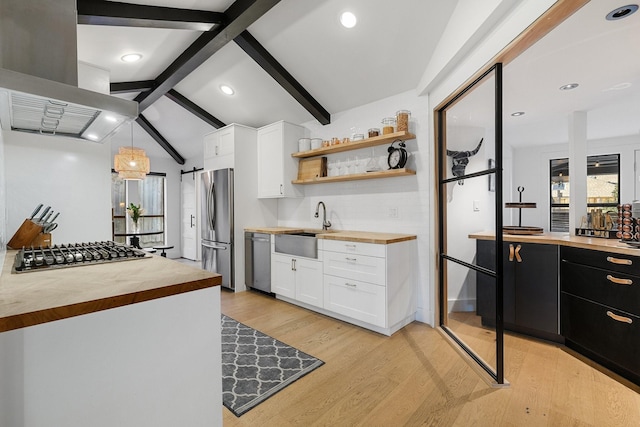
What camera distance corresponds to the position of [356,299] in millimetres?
2941

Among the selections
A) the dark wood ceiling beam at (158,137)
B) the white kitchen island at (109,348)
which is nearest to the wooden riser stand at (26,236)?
the white kitchen island at (109,348)

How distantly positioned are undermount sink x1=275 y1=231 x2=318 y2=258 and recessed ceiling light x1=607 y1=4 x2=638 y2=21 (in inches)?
108

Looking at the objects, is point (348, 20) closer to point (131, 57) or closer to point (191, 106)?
point (131, 57)

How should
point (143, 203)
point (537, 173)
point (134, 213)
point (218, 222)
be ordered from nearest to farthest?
point (218, 222) < point (537, 173) < point (134, 213) < point (143, 203)

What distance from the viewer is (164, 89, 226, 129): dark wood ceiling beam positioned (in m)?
4.84

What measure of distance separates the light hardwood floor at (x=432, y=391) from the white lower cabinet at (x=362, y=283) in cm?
24

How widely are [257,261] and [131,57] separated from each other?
288cm

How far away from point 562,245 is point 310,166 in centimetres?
283

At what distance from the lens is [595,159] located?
4.48 m

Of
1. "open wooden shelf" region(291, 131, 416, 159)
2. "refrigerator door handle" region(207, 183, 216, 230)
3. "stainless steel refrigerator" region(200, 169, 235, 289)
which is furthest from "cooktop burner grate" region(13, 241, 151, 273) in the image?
"refrigerator door handle" region(207, 183, 216, 230)

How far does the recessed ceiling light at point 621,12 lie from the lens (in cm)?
177

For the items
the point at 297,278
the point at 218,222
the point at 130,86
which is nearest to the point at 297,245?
the point at 297,278

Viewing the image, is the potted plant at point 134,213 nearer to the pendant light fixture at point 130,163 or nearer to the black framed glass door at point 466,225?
the pendant light fixture at point 130,163

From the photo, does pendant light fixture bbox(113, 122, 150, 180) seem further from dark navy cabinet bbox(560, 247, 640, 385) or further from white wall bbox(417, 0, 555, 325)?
dark navy cabinet bbox(560, 247, 640, 385)
